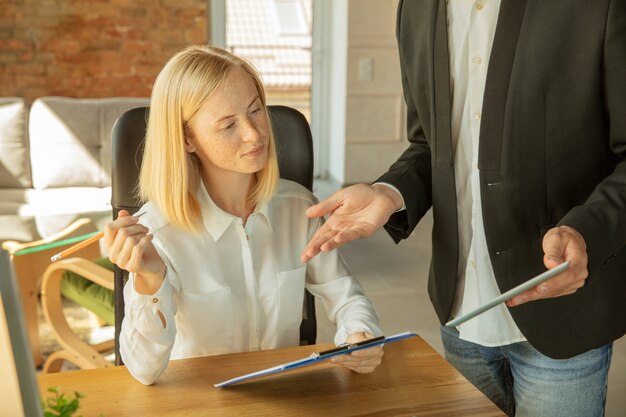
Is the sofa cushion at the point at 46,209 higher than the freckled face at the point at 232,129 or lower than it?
lower

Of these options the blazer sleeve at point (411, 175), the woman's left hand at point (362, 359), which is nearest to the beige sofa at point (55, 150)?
the blazer sleeve at point (411, 175)

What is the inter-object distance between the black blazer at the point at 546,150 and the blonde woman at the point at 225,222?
1.13 feet

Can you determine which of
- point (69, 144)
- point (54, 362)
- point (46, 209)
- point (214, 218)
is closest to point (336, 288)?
point (214, 218)

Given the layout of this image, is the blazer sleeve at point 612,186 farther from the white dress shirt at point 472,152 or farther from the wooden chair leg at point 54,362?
the wooden chair leg at point 54,362

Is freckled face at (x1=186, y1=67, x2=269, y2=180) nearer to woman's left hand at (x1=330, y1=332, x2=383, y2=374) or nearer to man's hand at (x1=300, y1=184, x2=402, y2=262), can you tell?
man's hand at (x1=300, y1=184, x2=402, y2=262)

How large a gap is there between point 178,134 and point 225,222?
21cm

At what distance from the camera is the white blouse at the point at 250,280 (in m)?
1.62

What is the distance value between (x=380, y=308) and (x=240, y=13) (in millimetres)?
3854

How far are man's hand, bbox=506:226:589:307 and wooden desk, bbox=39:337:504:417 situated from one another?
0.26 m

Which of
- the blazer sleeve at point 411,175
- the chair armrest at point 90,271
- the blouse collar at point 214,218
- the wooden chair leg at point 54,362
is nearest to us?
the blazer sleeve at point 411,175

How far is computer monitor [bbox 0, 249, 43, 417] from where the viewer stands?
2.22 ft

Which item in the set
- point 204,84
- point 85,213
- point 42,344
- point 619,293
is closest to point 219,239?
point 204,84

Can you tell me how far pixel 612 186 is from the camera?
1.26 m

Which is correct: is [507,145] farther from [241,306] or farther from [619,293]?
[241,306]
